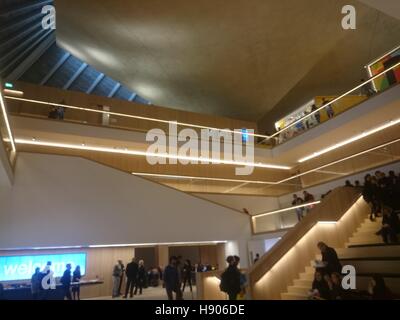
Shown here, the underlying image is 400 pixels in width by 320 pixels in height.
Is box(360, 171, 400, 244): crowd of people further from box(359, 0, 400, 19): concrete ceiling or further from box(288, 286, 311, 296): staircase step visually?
box(359, 0, 400, 19): concrete ceiling

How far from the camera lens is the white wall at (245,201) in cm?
1297

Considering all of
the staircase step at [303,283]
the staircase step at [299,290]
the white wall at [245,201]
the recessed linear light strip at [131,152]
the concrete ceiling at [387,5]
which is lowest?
the staircase step at [299,290]

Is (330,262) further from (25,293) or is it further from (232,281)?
(25,293)

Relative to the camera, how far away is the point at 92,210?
32.2 ft

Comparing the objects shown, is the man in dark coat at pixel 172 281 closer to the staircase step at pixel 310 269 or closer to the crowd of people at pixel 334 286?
the staircase step at pixel 310 269

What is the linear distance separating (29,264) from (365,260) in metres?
10.4

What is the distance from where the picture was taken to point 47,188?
9430 millimetres

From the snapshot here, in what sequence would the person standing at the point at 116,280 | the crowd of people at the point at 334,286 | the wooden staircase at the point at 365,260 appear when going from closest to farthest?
the crowd of people at the point at 334,286 → the wooden staircase at the point at 365,260 → the person standing at the point at 116,280

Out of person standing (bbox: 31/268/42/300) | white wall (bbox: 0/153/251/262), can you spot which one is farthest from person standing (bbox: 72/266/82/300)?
white wall (bbox: 0/153/251/262)

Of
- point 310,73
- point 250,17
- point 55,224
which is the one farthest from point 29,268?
point 310,73

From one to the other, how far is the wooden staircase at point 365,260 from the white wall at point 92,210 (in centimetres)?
538

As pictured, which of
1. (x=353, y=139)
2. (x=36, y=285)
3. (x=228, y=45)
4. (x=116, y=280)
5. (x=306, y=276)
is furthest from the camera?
(x=353, y=139)

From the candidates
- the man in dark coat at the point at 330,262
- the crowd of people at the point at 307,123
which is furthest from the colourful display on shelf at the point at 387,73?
the man in dark coat at the point at 330,262

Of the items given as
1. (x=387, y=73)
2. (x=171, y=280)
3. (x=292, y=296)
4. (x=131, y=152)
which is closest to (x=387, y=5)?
(x=292, y=296)
